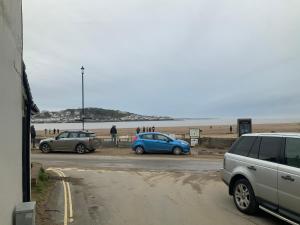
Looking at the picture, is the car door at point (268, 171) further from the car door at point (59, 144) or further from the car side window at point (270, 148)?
the car door at point (59, 144)

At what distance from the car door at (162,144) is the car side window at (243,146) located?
18.5 meters

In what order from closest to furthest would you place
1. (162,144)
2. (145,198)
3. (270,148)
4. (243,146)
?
1. (270,148)
2. (243,146)
3. (145,198)
4. (162,144)

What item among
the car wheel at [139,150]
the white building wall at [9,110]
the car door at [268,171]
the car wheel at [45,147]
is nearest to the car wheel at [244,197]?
the car door at [268,171]

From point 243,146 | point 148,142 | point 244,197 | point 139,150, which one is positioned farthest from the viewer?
point 139,150

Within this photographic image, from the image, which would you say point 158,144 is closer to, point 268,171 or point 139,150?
point 139,150

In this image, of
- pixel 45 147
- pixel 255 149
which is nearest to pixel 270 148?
pixel 255 149

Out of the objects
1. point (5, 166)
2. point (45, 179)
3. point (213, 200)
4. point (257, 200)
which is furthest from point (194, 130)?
point (5, 166)

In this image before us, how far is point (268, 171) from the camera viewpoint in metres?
9.24

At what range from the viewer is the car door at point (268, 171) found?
29.7 ft

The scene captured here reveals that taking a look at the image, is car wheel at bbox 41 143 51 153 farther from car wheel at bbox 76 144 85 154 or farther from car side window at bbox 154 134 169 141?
car side window at bbox 154 134 169 141

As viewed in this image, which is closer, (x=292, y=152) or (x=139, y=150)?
(x=292, y=152)

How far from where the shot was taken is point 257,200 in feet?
32.1

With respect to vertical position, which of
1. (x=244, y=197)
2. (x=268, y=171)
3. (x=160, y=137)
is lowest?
(x=244, y=197)

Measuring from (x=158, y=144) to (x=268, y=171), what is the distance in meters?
20.8
